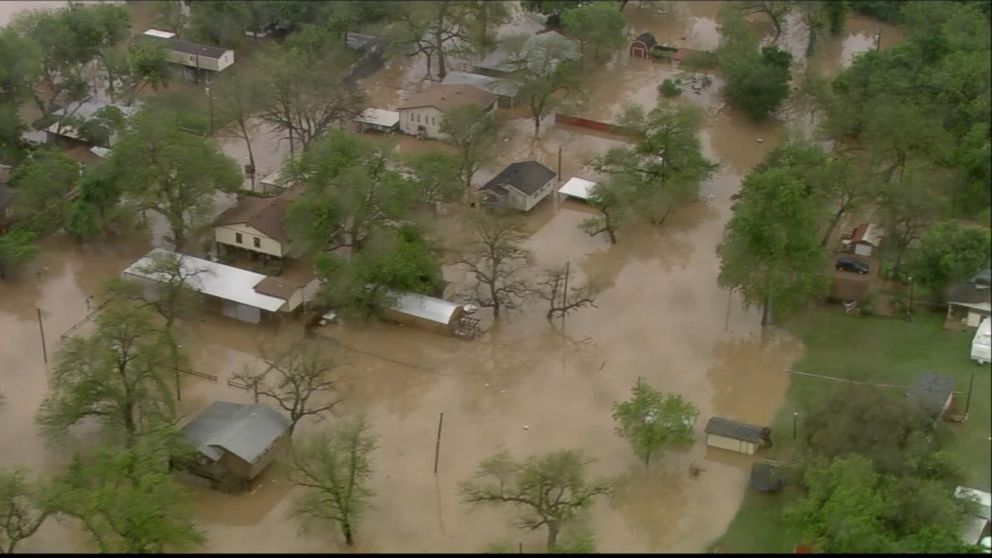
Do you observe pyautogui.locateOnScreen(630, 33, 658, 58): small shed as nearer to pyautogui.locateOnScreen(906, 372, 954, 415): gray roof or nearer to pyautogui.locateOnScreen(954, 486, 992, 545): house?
pyautogui.locateOnScreen(906, 372, 954, 415): gray roof

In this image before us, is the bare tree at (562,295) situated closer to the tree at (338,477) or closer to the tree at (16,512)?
the tree at (338,477)

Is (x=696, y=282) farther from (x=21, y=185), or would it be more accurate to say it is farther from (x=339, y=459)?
(x=21, y=185)

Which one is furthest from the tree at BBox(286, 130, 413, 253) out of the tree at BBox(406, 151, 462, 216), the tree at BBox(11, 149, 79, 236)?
the tree at BBox(11, 149, 79, 236)

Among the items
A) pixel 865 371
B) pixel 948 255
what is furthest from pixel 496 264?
pixel 948 255

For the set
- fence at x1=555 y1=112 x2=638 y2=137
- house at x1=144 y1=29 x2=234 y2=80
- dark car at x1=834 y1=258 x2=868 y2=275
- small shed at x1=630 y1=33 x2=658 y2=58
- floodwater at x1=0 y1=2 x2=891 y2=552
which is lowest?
floodwater at x1=0 y1=2 x2=891 y2=552

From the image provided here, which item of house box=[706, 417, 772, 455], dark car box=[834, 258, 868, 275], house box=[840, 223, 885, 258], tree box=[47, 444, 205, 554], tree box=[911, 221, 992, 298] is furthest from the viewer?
house box=[840, 223, 885, 258]

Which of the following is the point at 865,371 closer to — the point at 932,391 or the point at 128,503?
the point at 932,391

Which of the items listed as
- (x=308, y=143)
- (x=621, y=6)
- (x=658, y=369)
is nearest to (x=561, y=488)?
(x=658, y=369)
